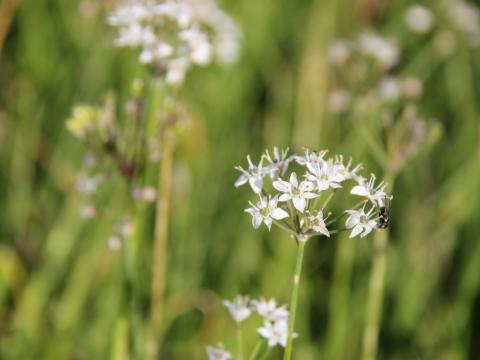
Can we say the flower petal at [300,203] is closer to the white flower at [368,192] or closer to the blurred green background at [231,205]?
the white flower at [368,192]

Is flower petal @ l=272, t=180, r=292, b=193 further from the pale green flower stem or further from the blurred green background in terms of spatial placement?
the blurred green background

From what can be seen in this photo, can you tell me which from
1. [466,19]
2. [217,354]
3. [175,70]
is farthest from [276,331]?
[466,19]

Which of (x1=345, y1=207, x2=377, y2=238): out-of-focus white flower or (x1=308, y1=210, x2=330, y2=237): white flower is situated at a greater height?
(x1=345, y1=207, x2=377, y2=238): out-of-focus white flower

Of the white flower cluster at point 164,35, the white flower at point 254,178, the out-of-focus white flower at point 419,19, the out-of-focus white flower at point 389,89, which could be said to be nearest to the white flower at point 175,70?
the white flower cluster at point 164,35

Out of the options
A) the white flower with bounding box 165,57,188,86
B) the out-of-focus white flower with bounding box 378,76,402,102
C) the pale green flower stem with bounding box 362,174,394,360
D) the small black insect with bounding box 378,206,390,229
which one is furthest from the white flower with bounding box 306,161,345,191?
the out-of-focus white flower with bounding box 378,76,402,102

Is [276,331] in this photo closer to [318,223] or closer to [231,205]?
[318,223]

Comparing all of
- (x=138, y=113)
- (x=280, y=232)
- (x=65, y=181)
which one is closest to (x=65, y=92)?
(x=65, y=181)

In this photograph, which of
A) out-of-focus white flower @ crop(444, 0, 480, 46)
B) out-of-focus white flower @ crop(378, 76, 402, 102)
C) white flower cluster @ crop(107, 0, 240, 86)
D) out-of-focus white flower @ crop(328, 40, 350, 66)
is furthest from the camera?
out-of-focus white flower @ crop(444, 0, 480, 46)
